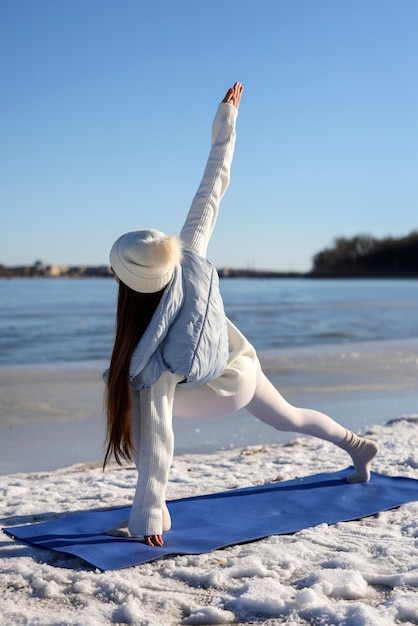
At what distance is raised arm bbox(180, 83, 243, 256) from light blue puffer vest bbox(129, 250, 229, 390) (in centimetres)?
28

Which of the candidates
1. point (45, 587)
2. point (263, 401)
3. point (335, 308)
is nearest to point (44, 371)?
point (263, 401)

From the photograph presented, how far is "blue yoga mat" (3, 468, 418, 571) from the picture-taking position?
3.02 metres

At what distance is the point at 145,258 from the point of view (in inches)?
116

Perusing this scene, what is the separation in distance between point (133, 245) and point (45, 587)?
133cm

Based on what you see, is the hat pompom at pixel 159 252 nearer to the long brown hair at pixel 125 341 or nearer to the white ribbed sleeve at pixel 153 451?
the long brown hair at pixel 125 341

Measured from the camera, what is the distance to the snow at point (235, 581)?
237cm

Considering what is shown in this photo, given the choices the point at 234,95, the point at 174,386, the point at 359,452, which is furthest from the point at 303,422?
the point at 234,95

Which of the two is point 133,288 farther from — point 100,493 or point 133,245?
point 100,493

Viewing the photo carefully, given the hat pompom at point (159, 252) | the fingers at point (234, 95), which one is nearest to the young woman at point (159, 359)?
the hat pompom at point (159, 252)

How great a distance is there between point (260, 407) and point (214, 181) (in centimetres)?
110

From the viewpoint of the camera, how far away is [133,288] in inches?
119

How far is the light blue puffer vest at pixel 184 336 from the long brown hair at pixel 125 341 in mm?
45

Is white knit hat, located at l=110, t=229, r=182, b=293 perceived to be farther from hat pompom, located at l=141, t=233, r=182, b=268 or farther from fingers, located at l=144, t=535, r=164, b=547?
fingers, located at l=144, t=535, r=164, b=547

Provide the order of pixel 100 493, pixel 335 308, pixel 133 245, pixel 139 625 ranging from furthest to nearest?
1. pixel 335 308
2. pixel 100 493
3. pixel 133 245
4. pixel 139 625
